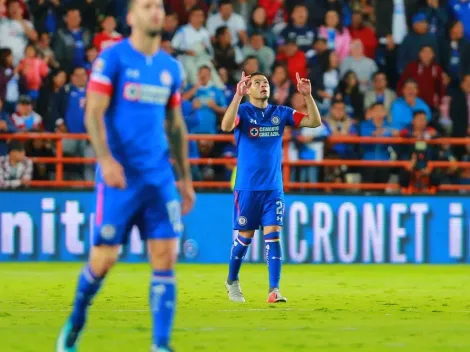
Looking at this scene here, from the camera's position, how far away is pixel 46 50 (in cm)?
2067

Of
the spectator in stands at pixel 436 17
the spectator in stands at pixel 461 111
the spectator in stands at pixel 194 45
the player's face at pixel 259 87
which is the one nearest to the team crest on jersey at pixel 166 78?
the player's face at pixel 259 87

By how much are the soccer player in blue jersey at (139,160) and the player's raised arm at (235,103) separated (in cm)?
393

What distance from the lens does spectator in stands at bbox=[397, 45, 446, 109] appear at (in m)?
21.4

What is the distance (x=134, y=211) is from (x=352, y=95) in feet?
44.7

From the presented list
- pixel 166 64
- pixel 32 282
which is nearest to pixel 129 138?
pixel 166 64

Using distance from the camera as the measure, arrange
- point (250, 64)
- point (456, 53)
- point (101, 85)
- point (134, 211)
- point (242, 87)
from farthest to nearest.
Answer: point (456, 53) < point (250, 64) < point (242, 87) < point (134, 211) < point (101, 85)

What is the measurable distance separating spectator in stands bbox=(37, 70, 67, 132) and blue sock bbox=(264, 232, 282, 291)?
8.17m

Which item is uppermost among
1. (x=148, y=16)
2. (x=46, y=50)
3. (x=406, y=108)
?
(x=46, y=50)

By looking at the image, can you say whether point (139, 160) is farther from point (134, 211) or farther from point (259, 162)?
point (259, 162)

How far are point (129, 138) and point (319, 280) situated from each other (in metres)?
8.65

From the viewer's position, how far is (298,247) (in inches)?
752

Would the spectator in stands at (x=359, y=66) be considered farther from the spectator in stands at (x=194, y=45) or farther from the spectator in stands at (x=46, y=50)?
the spectator in stands at (x=46, y=50)

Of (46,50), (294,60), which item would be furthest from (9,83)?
(294,60)

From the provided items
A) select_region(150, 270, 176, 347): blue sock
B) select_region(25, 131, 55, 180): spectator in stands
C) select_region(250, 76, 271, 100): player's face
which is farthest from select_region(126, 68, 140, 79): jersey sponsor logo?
select_region(25, 131, 55, 180): spectator in stands
